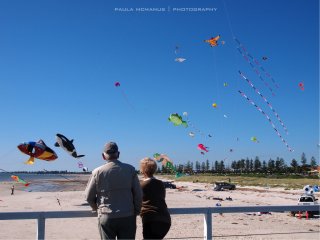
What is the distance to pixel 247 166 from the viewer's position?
172 meters

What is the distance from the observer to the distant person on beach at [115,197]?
14.3 feet

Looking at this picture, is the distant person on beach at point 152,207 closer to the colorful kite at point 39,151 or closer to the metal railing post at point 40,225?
the metal railing post at point 40,225

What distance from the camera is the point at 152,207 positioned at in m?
4.76

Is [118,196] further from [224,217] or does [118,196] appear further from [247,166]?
[247,166]

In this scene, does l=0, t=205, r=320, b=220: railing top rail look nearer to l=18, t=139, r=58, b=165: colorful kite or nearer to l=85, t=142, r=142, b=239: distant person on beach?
l=85, t=142, r=142, b=239: distant person on beach

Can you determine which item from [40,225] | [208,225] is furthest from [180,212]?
[40,225]

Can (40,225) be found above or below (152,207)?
below

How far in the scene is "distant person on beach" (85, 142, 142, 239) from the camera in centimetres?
435

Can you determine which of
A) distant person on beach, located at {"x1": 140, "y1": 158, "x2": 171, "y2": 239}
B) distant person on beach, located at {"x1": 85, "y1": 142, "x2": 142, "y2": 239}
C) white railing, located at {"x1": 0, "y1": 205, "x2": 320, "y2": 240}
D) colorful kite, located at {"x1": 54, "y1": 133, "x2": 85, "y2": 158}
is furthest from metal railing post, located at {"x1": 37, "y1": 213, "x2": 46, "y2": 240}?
colorful kite, located at {"x1": 54, "y1": 133, "x2": 85, "y2": 158}

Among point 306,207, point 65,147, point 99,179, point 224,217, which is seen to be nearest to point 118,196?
point 99,179

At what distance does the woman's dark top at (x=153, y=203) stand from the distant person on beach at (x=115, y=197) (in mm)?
279

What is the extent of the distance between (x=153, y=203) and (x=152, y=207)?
0.15 feet

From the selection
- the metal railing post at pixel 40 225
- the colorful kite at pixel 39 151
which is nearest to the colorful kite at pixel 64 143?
the colorful kite at pixel 39 151

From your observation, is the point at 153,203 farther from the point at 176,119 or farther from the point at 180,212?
the point at 176,119
